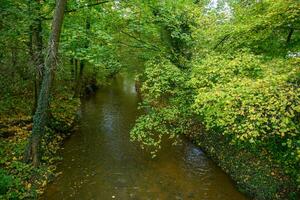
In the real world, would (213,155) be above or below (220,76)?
below

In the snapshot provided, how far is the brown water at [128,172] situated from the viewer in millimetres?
9891

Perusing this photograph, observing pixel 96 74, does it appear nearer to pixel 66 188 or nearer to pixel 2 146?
pixel 2 146

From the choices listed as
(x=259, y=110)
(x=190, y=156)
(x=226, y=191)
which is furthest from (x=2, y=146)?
(x=259, y=110)

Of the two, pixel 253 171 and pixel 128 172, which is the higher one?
pixel 253 171

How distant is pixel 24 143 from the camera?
38.4 feet

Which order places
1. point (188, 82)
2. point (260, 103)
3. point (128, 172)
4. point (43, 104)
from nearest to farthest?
point (260, 103), point (43, 104), point (188, 82), point (128, 172)

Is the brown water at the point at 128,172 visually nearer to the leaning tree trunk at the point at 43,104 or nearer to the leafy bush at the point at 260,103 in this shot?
the leaning tree trunk at the point at 43,104

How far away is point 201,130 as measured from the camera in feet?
46.9

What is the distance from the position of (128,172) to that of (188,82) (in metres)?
4.37

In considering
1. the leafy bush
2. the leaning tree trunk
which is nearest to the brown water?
the leaning tree trunk

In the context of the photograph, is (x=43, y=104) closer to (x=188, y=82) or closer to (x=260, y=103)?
(x=188, y=82)

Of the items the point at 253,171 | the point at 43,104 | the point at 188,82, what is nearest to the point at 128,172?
the point at 43,104

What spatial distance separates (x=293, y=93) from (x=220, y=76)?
291 centimetres

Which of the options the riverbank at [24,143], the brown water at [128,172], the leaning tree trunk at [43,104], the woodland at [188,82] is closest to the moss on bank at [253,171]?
the woodland at [188,82]
